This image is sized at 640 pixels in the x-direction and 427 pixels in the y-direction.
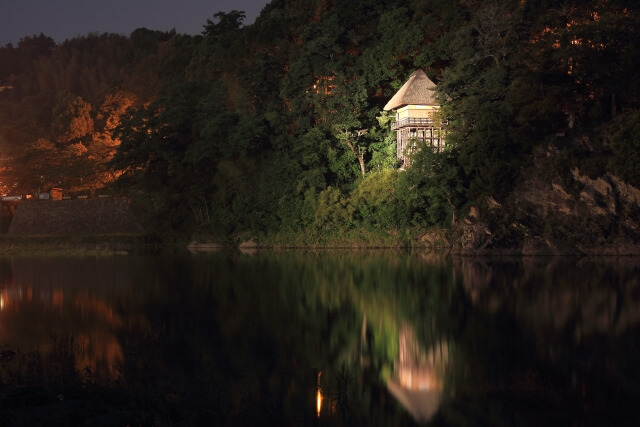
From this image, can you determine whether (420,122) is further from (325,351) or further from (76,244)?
(325,351)

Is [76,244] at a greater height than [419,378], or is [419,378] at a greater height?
[76,244]

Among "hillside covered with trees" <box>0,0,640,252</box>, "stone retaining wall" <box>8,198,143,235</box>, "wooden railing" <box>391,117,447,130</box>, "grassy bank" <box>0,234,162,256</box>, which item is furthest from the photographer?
"stone retaining wall" <box>8,198,143,235</box>

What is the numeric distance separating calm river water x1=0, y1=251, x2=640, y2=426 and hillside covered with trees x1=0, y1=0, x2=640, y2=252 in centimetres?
1060

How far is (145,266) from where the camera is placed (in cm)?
2852

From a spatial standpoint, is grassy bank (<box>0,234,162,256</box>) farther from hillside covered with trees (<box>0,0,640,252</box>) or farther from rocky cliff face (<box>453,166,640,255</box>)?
rocky cliff face (<box>453,166,640,255</box>)

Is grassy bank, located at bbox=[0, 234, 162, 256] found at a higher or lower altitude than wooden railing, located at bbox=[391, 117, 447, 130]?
lower

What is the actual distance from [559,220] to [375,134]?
42.5 ft

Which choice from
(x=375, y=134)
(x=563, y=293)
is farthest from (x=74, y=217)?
(x=563, y=293)

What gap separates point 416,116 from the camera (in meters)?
37.8

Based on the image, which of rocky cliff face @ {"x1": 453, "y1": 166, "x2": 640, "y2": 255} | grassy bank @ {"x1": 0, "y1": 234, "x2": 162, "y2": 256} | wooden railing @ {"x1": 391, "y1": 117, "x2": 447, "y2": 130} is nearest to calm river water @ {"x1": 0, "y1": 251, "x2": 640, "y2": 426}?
rocky cliff face @ {"x1": 453, "y1": 166, "x2": 640, "y2": 255}

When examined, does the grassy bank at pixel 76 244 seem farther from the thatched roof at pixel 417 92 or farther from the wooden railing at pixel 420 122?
the thatched roof at pixel 417 92

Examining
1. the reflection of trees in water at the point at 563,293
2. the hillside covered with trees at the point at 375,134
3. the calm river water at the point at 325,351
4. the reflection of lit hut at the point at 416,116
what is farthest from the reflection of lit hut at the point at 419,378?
the reflection of lit hut at the point at 416,116

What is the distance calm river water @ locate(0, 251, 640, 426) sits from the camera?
800 centimetres

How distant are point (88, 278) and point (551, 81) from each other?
20.1 metres
